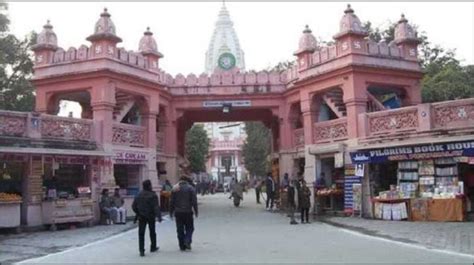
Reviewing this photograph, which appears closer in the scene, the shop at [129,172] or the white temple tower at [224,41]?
the shop at [129,172]

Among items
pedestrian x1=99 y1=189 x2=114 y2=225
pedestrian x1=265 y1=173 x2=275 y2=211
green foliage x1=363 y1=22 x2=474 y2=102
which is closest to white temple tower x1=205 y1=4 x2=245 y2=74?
green foliage x1=363 y1=22 x2=474 y2=102

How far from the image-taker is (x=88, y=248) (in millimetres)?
11477

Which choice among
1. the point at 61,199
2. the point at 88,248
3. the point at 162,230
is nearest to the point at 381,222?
the point at 162,230

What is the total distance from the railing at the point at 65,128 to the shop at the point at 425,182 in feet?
27.9

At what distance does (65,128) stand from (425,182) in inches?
420

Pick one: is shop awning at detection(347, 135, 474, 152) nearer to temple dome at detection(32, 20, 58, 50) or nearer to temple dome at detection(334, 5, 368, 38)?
temple dome at detection(334, 5, 368, 38)

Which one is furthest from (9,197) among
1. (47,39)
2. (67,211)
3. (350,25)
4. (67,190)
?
(350,25)

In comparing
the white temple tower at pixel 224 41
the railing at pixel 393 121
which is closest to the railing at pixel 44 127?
the railing at pixel 393 121

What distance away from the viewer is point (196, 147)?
46250 millimetres

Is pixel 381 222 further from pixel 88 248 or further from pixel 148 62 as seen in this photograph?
pixel 148 62

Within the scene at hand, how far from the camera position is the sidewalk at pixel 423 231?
34.5ft

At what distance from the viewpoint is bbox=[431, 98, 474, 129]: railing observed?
14586 mm

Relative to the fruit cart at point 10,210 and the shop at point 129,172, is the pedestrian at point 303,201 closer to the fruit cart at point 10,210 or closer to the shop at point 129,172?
the shop at point 129,172

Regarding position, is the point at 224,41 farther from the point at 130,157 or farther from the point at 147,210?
the point at 147,210
